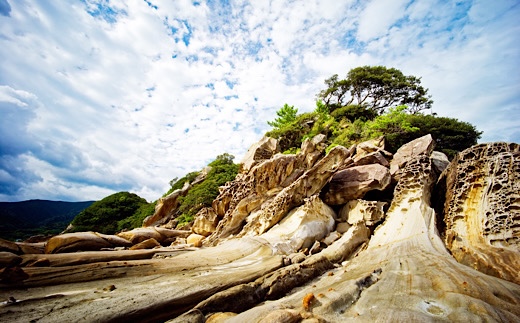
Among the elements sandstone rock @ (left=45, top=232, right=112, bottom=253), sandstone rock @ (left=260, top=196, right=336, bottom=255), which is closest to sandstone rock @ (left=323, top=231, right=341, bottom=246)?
sandstone rock @ (left=260, top=196, right=336, bottom=255)

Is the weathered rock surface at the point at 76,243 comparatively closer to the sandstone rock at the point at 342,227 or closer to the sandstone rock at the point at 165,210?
the sandstone rock at the point at 342,227

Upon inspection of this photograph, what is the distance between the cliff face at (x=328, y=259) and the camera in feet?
8.10

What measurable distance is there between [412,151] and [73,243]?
40.2 feet

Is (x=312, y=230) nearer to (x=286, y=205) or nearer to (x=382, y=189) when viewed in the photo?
(x=286, y=205)

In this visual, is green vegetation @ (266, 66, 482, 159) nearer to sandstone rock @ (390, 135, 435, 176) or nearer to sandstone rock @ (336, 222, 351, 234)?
sandstone rock @ (390, 135, 435, 176)

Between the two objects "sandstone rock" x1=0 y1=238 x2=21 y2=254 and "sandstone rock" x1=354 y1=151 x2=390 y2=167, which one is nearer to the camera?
"sandstone rock" x1=0 y1=238 x2=21 y2=254

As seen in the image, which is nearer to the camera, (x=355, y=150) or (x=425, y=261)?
(x=425, y=261)

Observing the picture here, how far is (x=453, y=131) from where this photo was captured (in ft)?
47.7

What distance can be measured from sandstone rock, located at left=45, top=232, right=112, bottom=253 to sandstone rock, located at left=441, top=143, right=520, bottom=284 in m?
8.57

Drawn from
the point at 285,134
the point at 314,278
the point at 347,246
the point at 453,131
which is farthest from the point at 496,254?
the point at 285,134

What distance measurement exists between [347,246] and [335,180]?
313cm

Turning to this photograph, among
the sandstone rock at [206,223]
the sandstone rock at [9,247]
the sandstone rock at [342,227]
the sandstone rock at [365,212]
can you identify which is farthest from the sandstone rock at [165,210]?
the sandstone rock at [365,212]

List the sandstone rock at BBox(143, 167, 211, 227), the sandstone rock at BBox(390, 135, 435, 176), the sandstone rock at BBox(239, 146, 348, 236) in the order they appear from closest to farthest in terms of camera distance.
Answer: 1. the sandstone rock at BBox(239, 146, 348, 236)
2. the sandstone rock at BBox(390, 135, 435, 176)
3. the sandstone rock at BBox(143, 167, 211, 227)

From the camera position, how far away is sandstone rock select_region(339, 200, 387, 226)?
675cm
